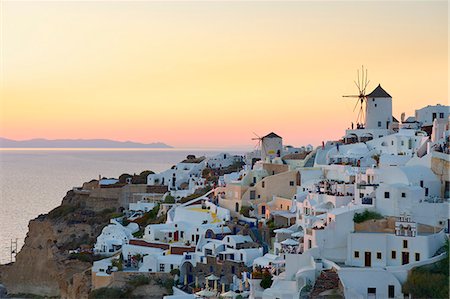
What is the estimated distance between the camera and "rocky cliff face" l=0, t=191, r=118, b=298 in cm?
4094

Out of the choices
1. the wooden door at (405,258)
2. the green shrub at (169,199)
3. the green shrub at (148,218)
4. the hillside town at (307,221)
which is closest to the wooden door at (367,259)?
the hillside town at (307,221)

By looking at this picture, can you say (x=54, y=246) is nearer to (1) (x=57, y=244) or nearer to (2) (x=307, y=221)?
(1) (x=57, y=244)

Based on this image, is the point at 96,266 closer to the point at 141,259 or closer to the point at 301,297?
the point at 141,259

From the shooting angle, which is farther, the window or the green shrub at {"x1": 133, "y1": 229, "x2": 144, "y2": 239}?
the green shrub at {"x1": 133, "y1": 229, "x2": 144, "y2": 239}

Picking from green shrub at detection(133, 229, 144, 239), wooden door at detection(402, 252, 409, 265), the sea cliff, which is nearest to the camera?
wooden door at detection(402, 252, 409, 265)

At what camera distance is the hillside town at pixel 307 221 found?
24078mm

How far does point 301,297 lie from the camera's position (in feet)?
77.0

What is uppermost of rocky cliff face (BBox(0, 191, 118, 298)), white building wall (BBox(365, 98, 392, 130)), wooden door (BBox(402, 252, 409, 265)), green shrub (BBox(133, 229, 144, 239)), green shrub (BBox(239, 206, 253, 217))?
white building wall (BBox(365, 98, 392, 130))

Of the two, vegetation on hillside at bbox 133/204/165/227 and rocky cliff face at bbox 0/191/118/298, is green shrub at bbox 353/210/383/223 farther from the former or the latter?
rocky cliff face at bbox 0/191/118/298

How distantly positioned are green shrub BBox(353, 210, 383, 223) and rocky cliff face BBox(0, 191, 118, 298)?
1703 centimetres

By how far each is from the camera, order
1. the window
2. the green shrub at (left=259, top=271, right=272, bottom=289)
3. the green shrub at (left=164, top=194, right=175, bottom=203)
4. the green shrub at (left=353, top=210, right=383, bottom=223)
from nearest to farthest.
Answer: the window < the green shrub at (left=259, top=271, right=272, bottom=289) < the green shrub at (left=353, top=210, right=383, bottom=223) < the green shrub at (left=164, top=194, right=175, bottom=203)

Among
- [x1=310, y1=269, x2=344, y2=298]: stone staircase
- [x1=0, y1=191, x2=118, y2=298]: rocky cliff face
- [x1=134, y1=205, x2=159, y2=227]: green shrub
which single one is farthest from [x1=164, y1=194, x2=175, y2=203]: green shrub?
[x1=310, y1=269, x2=344, y2=298]: stone staircase

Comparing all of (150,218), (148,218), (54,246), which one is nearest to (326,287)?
(150,218)

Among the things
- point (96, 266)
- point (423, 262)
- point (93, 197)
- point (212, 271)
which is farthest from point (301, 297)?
point (93, 197)
